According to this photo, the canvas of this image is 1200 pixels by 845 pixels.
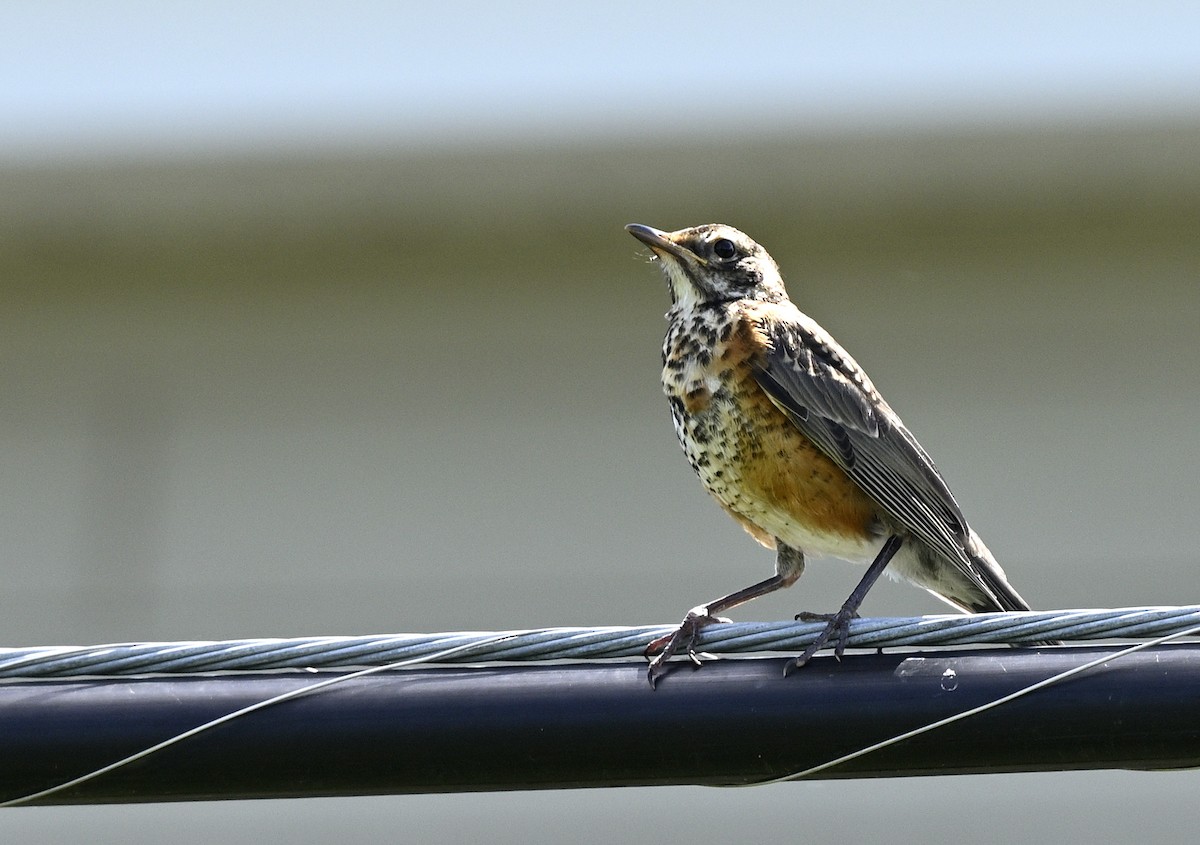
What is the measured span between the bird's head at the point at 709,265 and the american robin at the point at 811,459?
0.33 meters

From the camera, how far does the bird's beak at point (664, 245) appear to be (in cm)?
598

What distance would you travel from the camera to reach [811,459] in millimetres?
5223

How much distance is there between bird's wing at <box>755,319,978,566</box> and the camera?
17.1ft

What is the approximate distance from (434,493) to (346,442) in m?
0.69

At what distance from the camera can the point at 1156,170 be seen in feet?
29.8

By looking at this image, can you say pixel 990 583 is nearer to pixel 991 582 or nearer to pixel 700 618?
pixel 991 582

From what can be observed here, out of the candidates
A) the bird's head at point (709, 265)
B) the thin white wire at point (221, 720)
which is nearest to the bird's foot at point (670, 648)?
the thin white wire at point (221, 720)

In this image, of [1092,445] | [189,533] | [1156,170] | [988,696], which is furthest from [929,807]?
[988,696]

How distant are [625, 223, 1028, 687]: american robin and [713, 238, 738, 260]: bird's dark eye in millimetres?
477

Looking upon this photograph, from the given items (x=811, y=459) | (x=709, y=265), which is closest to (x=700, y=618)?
(x=811, y=459)

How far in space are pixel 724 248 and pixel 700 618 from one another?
1906 mm

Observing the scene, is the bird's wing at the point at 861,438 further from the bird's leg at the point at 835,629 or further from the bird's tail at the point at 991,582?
the bird's leg at the point at 835,629

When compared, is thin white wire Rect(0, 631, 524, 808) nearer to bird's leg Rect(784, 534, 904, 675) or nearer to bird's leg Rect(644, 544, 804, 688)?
bird's leg Rect(644, 544, 804, 688)

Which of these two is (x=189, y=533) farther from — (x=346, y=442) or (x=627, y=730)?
(x=627, y=730)
